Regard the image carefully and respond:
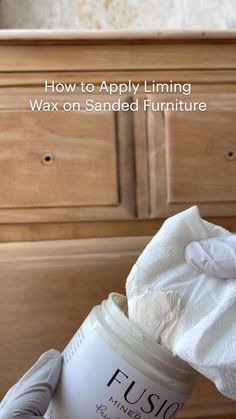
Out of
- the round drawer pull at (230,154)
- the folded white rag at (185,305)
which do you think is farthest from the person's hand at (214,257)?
the round drawer pull at (230,154)

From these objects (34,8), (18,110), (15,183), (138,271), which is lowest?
(138,271)

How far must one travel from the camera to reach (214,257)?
0.61m

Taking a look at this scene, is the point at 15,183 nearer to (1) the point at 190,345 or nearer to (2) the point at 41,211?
(2) the point at 41,211

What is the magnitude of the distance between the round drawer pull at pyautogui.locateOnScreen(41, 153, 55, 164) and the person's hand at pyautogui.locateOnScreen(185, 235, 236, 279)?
0.95ft

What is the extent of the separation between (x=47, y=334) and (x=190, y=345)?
1.05ft

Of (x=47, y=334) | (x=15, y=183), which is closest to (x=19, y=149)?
(x=15, y=183)

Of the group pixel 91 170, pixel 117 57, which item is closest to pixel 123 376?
pixel 91 170

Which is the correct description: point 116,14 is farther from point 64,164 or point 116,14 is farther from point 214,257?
point 214,257

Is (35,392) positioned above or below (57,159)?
below

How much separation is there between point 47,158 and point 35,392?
34cm

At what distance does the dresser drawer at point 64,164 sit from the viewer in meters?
0.81

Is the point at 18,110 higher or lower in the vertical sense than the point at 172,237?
higher

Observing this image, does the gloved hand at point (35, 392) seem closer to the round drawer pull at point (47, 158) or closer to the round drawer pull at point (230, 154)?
the round drawer pull at point (47, 158)

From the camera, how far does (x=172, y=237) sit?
632 mm
